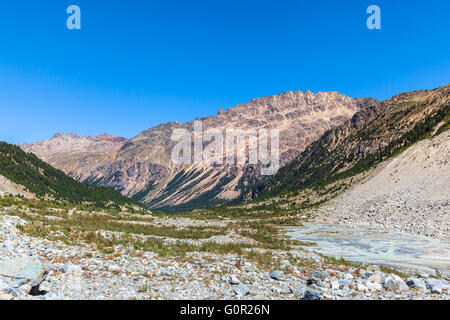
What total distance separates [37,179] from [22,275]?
402 feet

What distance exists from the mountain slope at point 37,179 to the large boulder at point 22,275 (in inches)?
3419

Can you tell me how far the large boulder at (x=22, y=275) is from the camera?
1119cm

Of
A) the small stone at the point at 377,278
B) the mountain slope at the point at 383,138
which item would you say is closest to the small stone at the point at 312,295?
the small stone at the point at 377,278

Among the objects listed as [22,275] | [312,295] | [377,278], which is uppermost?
[22,275]

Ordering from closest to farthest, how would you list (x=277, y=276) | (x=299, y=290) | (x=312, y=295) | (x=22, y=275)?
(x=22, y=275)
(x=312, y=295)
(x=299, y=290)
(x=277, y=276)

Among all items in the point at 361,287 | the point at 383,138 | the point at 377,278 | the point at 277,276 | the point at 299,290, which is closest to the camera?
the point at 361,287

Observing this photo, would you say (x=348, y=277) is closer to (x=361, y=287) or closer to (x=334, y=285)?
(x=361, y=287)

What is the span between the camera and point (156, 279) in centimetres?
1576

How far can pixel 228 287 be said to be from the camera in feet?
49.5

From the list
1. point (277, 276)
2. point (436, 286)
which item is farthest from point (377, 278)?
point (277, 276)

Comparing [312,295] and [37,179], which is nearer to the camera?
[312,295]
